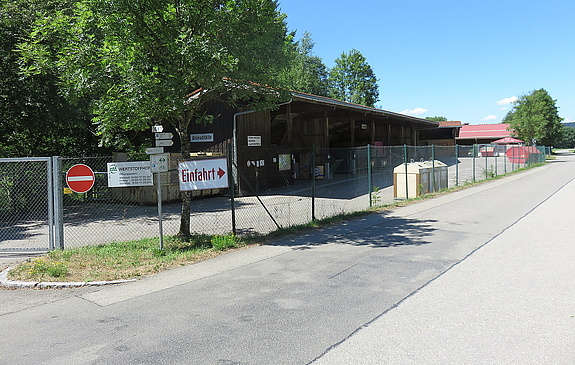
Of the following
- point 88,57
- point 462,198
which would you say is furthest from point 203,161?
point 462,198

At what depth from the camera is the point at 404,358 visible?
3674 millimetres

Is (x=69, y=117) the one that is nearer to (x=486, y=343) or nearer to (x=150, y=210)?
(x=150, y=210)

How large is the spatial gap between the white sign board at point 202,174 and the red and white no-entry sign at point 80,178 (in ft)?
5.90

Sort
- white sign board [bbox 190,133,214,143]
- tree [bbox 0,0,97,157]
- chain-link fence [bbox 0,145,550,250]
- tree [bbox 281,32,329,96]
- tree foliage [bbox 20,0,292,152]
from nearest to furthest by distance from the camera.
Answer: tree foliage [bbox 20,0,292,152] → chain-link fence [bbox 0,145,550,250] → tree [bbox 0,0,97,157] → white sign board [bbox 190,133,214,143] → tree [bbox 281,32,329,96]

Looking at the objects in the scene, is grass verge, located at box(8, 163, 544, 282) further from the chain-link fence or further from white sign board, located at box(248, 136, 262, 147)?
white sign board, located at box(248, 136, 262, 147)

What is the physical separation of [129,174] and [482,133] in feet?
264

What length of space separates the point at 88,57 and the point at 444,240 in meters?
8.32

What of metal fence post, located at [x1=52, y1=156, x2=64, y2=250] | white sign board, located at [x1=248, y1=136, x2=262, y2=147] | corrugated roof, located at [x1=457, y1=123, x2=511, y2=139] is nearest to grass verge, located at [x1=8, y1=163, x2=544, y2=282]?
metal fence post, located at [x1=52, y1=156, x2=64, y2=250]

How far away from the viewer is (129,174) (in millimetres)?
8914

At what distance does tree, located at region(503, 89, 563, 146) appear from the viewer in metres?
60.4

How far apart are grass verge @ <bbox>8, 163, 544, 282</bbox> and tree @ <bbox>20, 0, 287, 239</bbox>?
8.36 ft

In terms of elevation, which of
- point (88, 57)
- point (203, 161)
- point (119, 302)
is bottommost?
point (119, 302)

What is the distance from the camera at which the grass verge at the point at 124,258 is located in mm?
6830

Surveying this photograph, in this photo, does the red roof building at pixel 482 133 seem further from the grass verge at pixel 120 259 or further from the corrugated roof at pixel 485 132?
the grass verge at pixel 120 259
